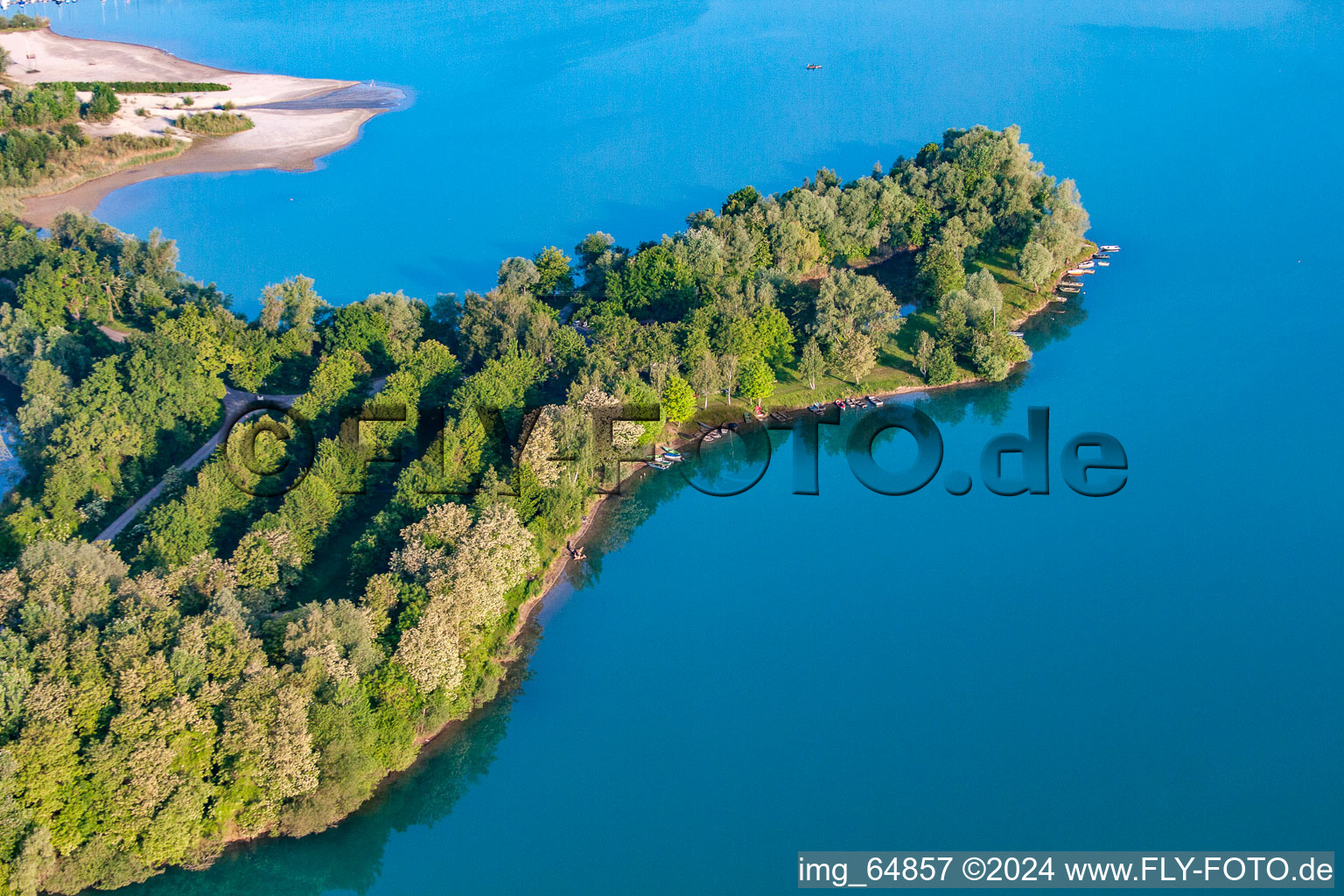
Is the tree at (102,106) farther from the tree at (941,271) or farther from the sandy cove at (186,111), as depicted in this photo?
the tree at (941,271)

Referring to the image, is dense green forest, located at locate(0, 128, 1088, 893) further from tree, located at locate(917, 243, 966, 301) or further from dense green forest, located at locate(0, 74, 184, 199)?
dense green forest, located at locate(0, 74, 184, 199)

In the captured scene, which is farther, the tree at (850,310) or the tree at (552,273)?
the tree at (552,273)

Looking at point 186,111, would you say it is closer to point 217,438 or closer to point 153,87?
point 153,87

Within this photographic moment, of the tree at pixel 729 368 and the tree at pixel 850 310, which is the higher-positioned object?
the tree at pixel 850 310

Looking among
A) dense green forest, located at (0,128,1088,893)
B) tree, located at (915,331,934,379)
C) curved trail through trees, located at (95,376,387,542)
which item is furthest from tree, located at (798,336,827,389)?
curved trail through trees, located at (95,376,387,542)

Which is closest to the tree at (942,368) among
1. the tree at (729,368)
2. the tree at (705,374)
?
the tree at (729,368)

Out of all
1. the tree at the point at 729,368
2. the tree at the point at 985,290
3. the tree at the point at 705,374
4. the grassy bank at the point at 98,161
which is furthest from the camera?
the grassy bank at the point at 98,161

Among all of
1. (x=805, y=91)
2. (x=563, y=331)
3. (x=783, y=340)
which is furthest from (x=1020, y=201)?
(x=805, y=91)
